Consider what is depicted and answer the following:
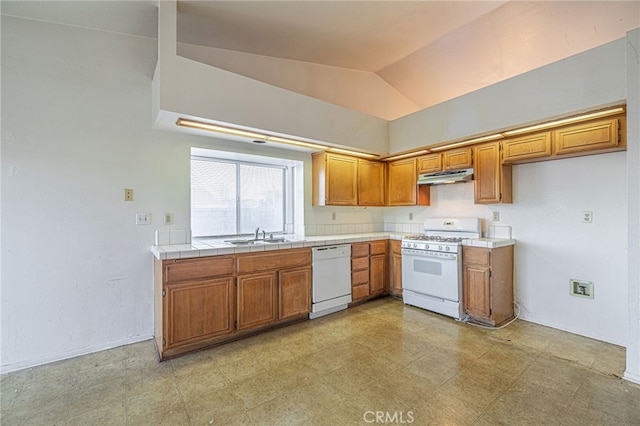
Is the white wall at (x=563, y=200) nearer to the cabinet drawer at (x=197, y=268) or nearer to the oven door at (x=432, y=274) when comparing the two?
the oven door at (x=432, y=274)

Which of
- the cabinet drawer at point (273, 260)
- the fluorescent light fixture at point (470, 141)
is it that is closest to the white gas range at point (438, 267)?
the fluorescent light fixture at point (470, 141)

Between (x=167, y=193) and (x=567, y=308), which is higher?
(x=167, y=193)

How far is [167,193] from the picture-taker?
2938 mm

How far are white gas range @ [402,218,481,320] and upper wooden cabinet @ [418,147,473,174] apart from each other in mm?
715

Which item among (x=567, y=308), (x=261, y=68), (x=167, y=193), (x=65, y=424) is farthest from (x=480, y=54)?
(x=65, y=424)

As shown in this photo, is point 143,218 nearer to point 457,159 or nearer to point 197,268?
point 197,268

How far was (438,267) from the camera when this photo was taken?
3.46 m

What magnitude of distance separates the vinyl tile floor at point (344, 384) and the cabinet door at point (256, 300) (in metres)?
0.19

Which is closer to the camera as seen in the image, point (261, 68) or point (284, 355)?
point (284, 355)

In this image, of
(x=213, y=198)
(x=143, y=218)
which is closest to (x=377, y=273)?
(x=213, y=198)

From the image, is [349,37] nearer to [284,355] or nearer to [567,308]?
[284,355]

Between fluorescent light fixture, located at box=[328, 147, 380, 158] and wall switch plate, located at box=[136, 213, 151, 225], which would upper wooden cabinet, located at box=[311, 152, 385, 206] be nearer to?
fluorescent light fixture, located at box=[328, 147, 380, 158]

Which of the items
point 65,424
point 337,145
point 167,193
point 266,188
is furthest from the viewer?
point 266,188

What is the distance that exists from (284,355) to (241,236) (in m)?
1.68
